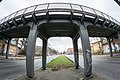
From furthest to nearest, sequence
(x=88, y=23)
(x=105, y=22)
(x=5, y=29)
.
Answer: (x=5, y=29) < (x=105, y=22) < (x=88, y=23)

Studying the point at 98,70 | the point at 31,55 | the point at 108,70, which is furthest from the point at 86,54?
the point at 31,55

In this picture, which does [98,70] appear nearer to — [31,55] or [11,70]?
[31,55]

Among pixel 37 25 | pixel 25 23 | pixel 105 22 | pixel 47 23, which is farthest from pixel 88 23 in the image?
pixel 25 23

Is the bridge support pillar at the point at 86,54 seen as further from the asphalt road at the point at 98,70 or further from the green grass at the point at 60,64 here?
the green grass at the point at 60,64

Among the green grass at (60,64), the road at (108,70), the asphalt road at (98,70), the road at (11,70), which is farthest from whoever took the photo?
the green grass at (60,64)

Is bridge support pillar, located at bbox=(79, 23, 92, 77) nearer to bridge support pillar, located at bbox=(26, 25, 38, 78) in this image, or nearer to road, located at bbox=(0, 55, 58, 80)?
bridge support pillar, located at bbox=(26, 25, 38, 78)

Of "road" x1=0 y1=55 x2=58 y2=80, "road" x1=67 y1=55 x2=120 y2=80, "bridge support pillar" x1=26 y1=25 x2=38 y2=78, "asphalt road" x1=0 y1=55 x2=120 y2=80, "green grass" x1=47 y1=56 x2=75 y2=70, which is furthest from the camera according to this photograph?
"green grass" x1=47 y1=56 x2=75 y2=70

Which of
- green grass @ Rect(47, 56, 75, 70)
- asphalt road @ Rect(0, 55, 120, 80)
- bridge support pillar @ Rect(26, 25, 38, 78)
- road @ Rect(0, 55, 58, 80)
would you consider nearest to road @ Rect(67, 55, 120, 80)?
asphalt road @ Rect(0, 55, 120, 80)

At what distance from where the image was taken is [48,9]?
15.1 metres

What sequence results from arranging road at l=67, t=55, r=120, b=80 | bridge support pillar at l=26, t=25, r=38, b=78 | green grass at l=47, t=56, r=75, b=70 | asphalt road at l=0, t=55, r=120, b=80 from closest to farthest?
road at l=67, t=55, r=120, b=80 < asphalt road at l=0, t=55, r=120, b=80 < bridge support pillar at l=26, t=25, r=38, b=78 < green grass at l=47, t=56, r=75, b=70

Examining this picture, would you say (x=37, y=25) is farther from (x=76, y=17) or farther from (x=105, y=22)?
(x=105, y=22)

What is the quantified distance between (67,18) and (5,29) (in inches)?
392

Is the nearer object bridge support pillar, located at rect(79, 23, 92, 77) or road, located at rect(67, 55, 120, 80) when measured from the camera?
road, located at rect(67, 55, 120, 80)

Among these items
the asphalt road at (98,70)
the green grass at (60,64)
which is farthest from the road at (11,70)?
the green grass at (60,64)
